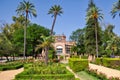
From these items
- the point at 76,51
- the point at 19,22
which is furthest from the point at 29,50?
the point at 76,51

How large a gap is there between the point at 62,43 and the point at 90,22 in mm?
29790

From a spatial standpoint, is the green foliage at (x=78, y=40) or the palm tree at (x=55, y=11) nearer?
the palm tree at (x=55, y=11)

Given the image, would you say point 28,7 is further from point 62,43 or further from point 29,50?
point 62,43

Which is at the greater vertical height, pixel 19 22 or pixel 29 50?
pixel 19 22

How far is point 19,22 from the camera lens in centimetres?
7506

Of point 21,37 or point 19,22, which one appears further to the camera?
point 19,22

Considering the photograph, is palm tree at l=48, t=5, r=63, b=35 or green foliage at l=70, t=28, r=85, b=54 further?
green foliage at l=70, t=28, r=85, b=54

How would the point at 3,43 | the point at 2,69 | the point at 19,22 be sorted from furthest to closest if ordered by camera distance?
the point at 19,22
the point at 3,43
the point at 2,69

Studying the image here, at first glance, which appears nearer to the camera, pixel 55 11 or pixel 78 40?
pixel 55 11

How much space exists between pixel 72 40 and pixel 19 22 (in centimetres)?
2494

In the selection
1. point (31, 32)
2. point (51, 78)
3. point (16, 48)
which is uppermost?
point (31, 32)

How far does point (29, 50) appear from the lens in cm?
6300

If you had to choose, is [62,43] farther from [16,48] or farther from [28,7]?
[28,7]

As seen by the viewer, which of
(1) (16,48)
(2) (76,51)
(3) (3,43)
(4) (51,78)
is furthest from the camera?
(2) (76,51)
